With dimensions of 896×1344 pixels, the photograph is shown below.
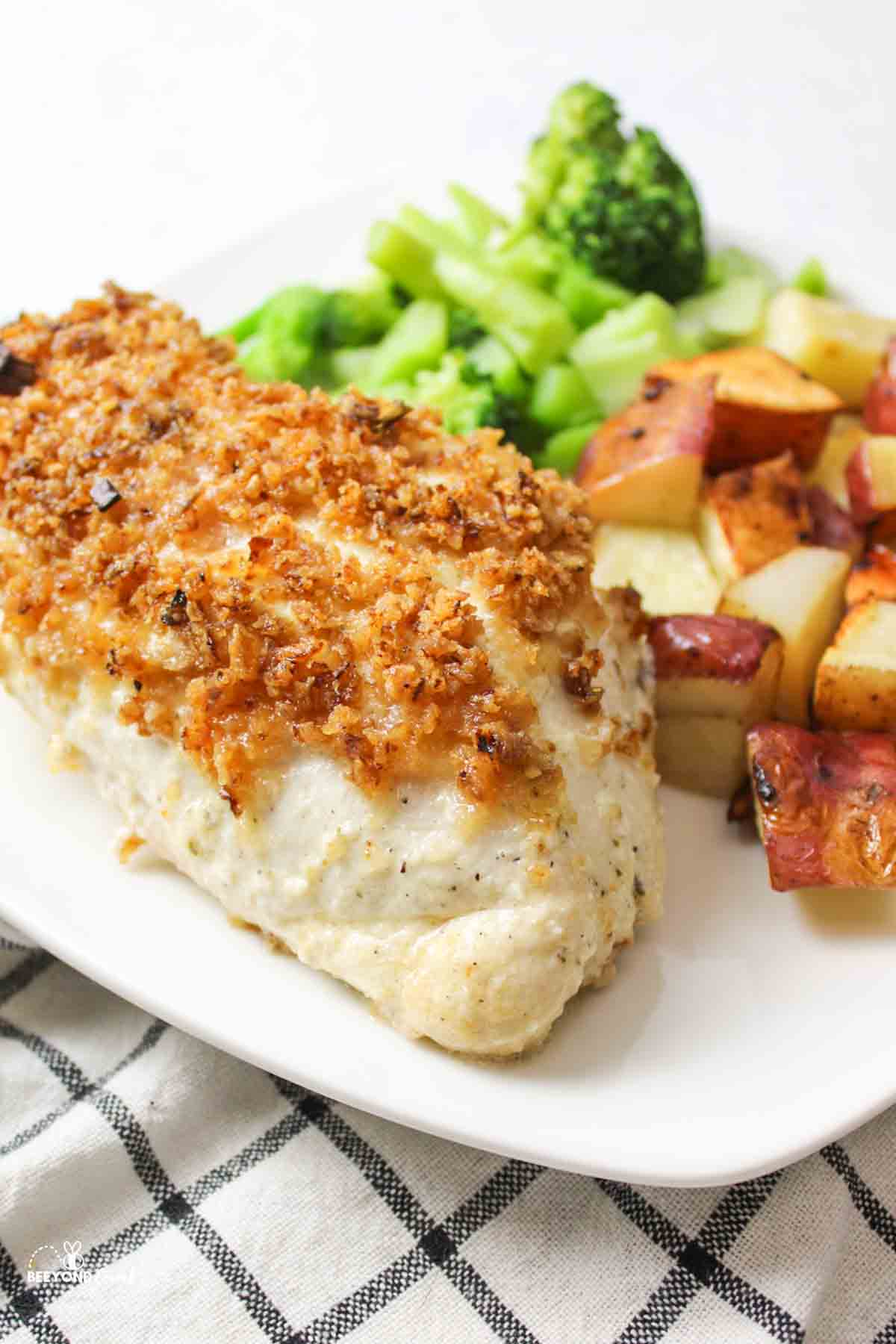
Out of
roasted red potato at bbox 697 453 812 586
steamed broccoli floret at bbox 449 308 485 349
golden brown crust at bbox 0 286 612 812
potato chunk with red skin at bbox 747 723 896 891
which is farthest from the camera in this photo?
steamed broccoli floret at bbox 449 308 485 349

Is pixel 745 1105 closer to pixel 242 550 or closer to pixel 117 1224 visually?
pixel 117 1224

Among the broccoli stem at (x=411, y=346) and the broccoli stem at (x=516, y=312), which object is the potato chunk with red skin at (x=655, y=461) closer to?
the broccoli stem at (x=516, y=312)

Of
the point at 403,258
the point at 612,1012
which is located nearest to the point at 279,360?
the point at 403,258

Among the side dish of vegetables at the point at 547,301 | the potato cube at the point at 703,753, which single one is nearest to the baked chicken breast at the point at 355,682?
the potato cube at the point at 703,753

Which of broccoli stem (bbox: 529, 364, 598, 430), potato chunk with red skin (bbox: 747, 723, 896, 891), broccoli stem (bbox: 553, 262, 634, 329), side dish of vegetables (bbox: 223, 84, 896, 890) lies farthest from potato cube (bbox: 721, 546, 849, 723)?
broccoli stem (bbox: 553, 262, 634, 329)

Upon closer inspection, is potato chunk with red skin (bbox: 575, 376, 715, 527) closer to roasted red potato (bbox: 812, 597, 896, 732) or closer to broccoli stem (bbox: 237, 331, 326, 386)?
roasted red potato (bbox: 812, 597, 896, 732)
